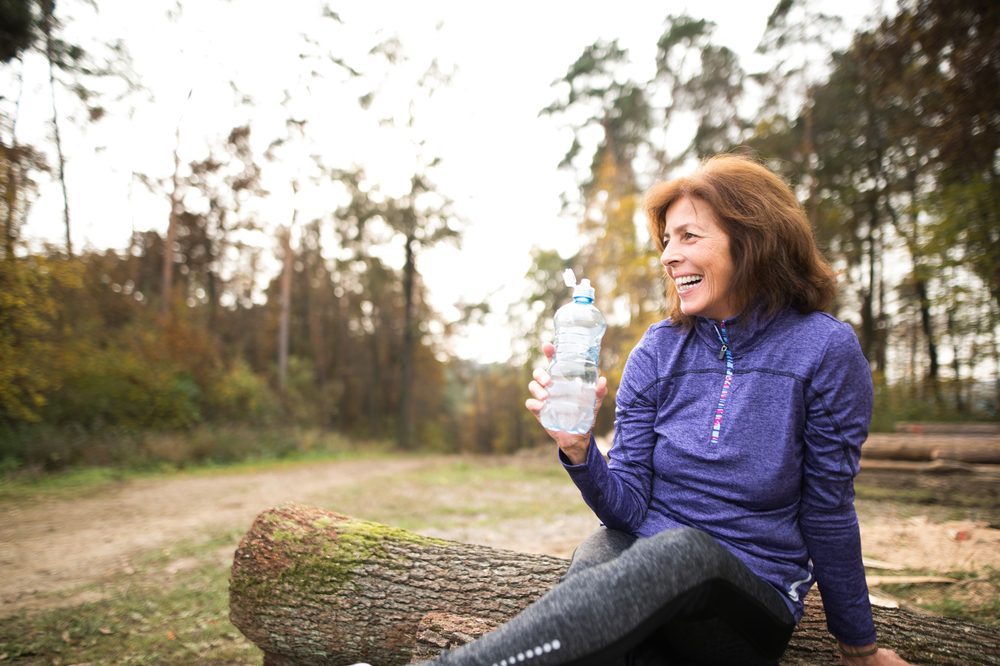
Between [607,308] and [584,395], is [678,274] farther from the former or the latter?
[607,308]

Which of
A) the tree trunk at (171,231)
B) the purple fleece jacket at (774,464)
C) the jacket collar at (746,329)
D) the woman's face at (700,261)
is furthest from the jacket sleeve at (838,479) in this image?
the tree trunk at (171,231)

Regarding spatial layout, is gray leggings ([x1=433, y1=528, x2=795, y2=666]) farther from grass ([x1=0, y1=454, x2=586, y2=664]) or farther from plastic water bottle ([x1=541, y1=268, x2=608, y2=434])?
grass ([x1=0, y1=454, x2=586, y2=664])

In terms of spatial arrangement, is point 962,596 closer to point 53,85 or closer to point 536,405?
point 536,405

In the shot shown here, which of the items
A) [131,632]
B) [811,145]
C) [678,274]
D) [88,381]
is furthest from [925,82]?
[88,381]

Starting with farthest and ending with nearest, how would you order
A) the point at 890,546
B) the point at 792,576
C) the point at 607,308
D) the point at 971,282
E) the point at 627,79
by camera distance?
1. the point at 627,79
2. the point at 607,308
3. the point at 971,282
4. the point at 890,546
5. the point at 792,576

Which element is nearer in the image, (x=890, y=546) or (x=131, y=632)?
(x=131, y=632)

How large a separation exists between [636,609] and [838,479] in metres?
0.79

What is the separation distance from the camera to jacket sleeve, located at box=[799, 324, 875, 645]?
5.20 ft

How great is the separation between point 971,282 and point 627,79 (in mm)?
11366

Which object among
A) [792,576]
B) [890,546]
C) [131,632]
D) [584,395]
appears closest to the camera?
[792,576]

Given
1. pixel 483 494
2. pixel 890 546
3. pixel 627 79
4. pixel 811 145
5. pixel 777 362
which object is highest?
pixel 627 79

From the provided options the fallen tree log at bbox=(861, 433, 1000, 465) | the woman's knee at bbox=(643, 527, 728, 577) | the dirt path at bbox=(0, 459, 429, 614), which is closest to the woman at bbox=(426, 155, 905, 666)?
the woman's knee at bbox=(643, 527, 728, 577)

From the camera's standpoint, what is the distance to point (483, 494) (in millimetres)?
9336

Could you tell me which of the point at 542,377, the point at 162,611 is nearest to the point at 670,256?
the point at 542,377
